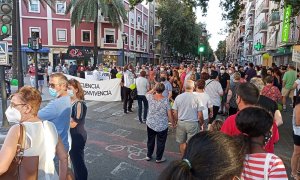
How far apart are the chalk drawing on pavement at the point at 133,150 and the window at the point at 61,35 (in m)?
33.4

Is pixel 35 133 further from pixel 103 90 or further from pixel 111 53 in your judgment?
pixel 111 53

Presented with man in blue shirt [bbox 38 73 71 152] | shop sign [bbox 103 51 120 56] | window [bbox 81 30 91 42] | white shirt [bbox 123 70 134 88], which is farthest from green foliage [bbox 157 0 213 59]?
man in blue shirt [bbox 38 73 71 152]

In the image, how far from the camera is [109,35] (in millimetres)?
38969

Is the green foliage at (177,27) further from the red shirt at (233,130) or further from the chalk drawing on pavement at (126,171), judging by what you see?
the red shirt at (233,130)

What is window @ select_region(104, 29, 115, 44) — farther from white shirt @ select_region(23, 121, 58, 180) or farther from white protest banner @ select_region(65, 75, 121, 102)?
white shirt @ select_region(23, 121, 58, 180)

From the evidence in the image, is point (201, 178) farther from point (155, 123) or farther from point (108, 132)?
point (108, 132)

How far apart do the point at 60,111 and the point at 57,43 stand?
36.2m

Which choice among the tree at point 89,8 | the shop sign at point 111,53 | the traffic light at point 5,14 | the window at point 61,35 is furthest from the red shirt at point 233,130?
the window at point 61,35

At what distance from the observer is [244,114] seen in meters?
2.22

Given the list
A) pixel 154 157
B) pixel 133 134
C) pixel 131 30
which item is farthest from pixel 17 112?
pixel 131 30

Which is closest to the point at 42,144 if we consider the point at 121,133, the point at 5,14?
the point at 121,133

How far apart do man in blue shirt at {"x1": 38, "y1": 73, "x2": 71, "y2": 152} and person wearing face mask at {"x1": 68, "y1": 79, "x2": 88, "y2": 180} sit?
1.22 feet

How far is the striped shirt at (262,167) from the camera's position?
1936mm

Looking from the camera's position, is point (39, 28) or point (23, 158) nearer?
point (23, 158)
